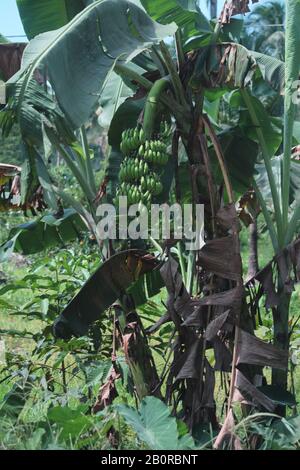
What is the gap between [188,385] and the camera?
2.99m

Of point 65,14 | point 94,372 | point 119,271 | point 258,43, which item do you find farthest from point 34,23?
point 258,43

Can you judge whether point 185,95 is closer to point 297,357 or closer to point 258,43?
point 297,357

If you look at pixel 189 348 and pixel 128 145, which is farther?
pixel 189 348

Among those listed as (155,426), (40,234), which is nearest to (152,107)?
(155,426)

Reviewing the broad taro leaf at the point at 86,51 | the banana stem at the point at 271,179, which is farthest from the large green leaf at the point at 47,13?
the banana stem at the point at 271,179

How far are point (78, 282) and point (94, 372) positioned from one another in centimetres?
83

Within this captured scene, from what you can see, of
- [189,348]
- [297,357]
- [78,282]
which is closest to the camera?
[189,348]

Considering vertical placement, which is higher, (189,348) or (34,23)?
(34,23)

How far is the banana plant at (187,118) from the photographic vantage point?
2.50m

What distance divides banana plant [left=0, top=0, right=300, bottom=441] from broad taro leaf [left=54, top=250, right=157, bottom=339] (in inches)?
7.1

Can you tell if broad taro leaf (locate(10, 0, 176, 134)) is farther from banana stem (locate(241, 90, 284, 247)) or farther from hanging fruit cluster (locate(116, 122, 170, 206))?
banana stem (locate(241, 90, 284, 247))

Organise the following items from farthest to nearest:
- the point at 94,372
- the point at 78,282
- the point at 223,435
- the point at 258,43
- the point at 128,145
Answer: the point at 258,43 → the point at 78,282 → the point at 94,372 → the point at 128,145 → the point at 223,435

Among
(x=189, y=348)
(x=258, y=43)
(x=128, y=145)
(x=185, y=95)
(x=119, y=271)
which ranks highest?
(x=258, y=43)

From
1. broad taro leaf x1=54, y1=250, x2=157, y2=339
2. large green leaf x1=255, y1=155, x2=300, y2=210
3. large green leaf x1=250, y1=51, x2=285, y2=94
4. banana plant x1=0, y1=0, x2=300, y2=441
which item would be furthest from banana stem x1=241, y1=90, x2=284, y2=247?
broad taro leaf x1=54, y1=250, x2=157, y2=339
